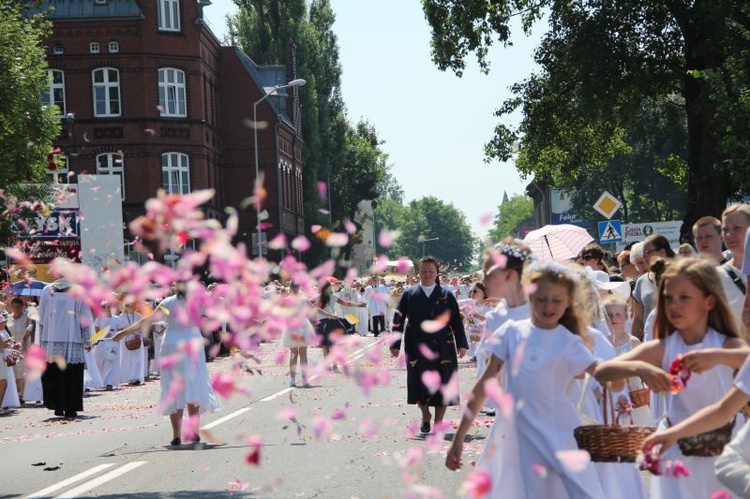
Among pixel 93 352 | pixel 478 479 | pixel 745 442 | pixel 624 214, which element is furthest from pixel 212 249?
pixel 624 214

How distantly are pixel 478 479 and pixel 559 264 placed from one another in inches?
106

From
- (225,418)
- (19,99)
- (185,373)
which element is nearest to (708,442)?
(185,373)

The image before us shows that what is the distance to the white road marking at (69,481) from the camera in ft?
33.6

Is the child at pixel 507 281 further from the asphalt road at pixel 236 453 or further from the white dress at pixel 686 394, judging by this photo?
the white dress at pixel 686 394

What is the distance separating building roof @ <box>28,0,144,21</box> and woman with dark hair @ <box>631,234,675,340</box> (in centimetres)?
4883

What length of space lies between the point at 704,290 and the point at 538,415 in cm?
119

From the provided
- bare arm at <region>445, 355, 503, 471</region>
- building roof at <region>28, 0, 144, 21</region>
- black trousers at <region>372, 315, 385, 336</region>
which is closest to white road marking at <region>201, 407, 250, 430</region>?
bare arm at <region>445, 355, 503, 471</region>

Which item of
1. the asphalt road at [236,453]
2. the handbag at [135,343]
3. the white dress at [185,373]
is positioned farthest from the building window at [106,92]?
the white dress at [185,373]

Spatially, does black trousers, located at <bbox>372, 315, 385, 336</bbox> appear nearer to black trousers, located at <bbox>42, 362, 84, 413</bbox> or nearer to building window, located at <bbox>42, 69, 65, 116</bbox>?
building window, located at <bbox>42, 69, 65, 116</bbox>

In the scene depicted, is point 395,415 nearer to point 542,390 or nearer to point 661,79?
point 542,390

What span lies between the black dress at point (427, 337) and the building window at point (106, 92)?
46314mm

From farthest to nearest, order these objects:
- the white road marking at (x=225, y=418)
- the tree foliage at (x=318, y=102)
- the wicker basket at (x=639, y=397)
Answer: the tree foliage at (x=318, y=102) < the white road marking at (x=225, y=418) < the wicker basket at (x=639, y=397)

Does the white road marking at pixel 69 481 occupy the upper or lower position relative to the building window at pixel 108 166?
lower

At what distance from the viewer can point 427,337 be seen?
Answer: 1445cm
